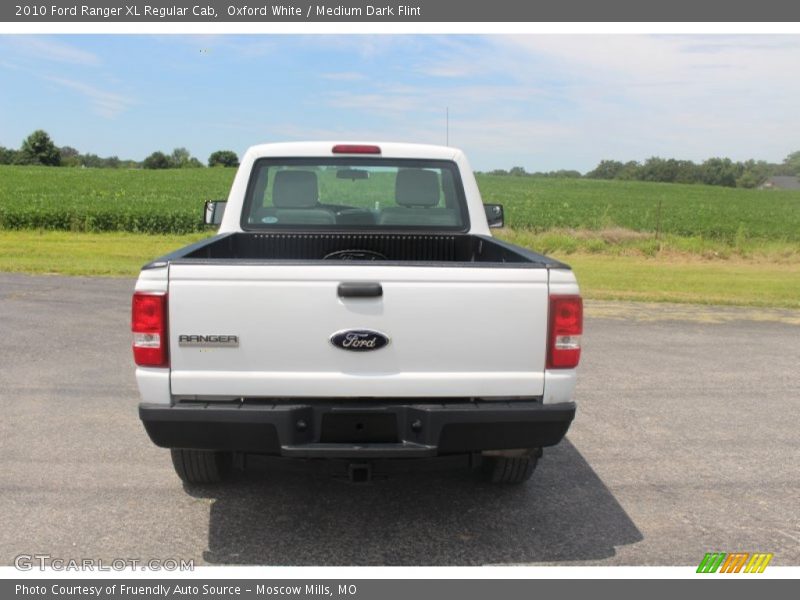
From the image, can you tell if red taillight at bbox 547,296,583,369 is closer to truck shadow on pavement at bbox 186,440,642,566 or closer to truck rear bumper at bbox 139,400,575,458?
truck rear bumper at bbox 139,400,575,458

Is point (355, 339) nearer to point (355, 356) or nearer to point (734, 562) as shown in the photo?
point (355, 356)

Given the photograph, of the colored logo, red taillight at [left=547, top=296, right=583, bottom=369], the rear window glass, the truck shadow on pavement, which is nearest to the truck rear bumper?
red taillight at [left=547, top=296, right=583, bottom=369]

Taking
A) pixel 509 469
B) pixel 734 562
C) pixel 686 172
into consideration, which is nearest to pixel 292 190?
pixel 509 469

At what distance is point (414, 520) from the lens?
4215 mm

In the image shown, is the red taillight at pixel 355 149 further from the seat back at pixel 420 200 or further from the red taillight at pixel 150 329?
the red taillight at pixel 150 329

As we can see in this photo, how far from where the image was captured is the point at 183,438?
352 centimetres

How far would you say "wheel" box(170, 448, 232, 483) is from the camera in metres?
4.26

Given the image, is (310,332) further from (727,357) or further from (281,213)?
(727,357)

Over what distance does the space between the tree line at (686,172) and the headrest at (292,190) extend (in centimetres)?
9053

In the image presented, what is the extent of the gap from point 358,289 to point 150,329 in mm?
928

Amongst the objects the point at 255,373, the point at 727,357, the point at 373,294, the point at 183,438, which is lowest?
the point at 727,357

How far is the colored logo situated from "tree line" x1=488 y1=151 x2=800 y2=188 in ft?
303
